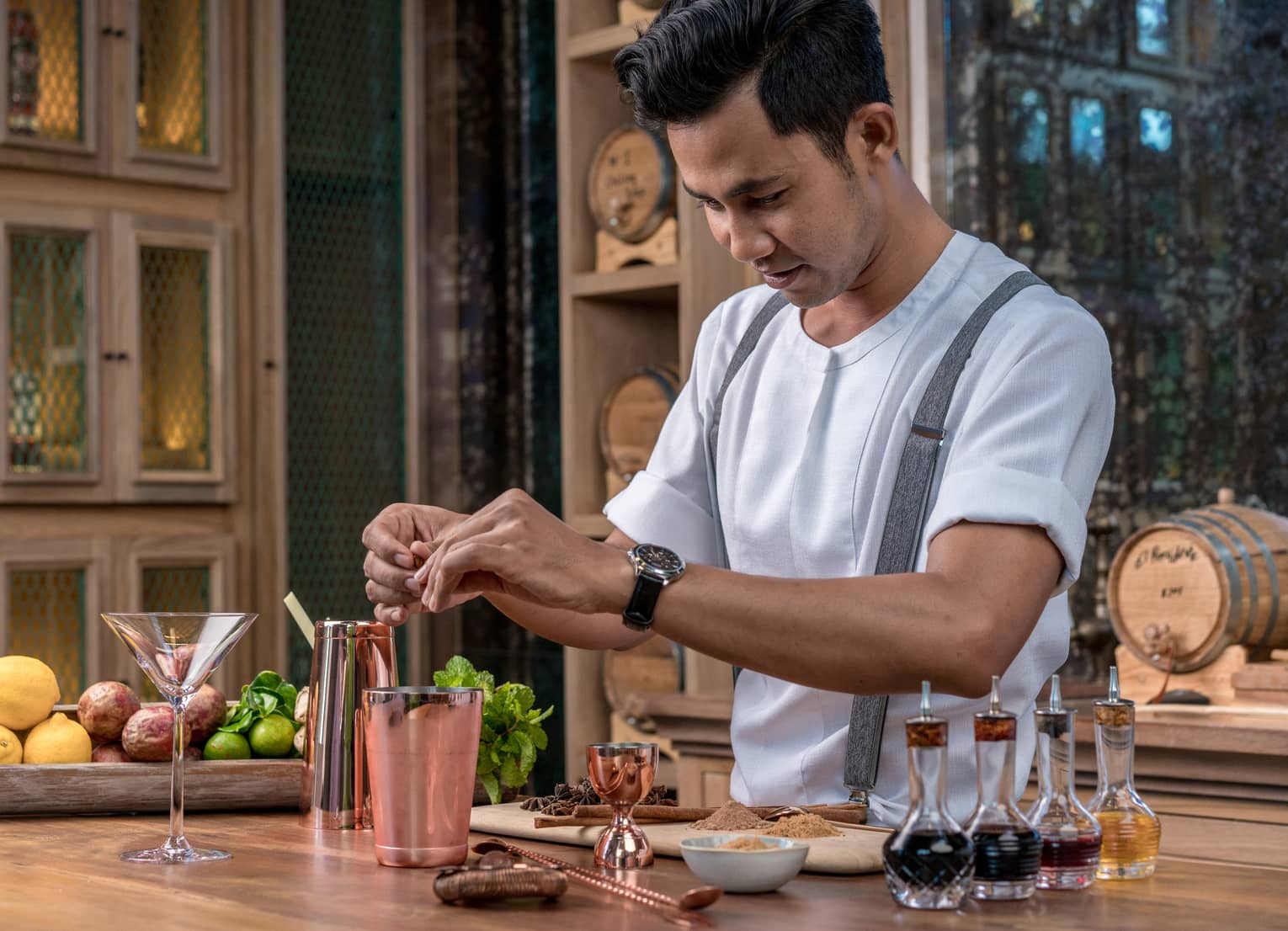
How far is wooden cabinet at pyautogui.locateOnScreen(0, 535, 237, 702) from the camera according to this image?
3.88m

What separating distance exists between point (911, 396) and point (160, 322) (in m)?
2.84

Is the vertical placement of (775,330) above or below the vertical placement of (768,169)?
below

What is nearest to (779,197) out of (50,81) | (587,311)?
(587,311)

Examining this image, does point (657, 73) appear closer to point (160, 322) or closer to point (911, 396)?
point (911, 396)

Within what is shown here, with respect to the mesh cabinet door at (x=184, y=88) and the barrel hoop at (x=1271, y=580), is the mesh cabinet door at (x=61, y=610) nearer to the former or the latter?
the mesh cabinet door at (x=184, y=88)

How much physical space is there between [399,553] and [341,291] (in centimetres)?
294

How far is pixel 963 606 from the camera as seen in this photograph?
1478 mm

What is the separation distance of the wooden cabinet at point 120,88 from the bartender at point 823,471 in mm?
2493

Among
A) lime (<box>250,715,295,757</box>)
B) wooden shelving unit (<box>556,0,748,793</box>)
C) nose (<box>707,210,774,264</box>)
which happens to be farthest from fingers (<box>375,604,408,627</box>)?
wooden shelving unit (<box>556,0,748,793</box>)

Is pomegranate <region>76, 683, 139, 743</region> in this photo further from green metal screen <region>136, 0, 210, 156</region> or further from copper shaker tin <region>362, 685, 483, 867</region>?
green metal screen <region>136, 0, 210, 156</region>

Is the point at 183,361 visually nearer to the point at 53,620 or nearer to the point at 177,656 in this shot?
the point at 53,620

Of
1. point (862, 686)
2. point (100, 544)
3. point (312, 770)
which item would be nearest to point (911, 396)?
point (862, 686)

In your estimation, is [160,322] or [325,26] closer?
[160,322]

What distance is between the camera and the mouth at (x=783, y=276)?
1722 mm
